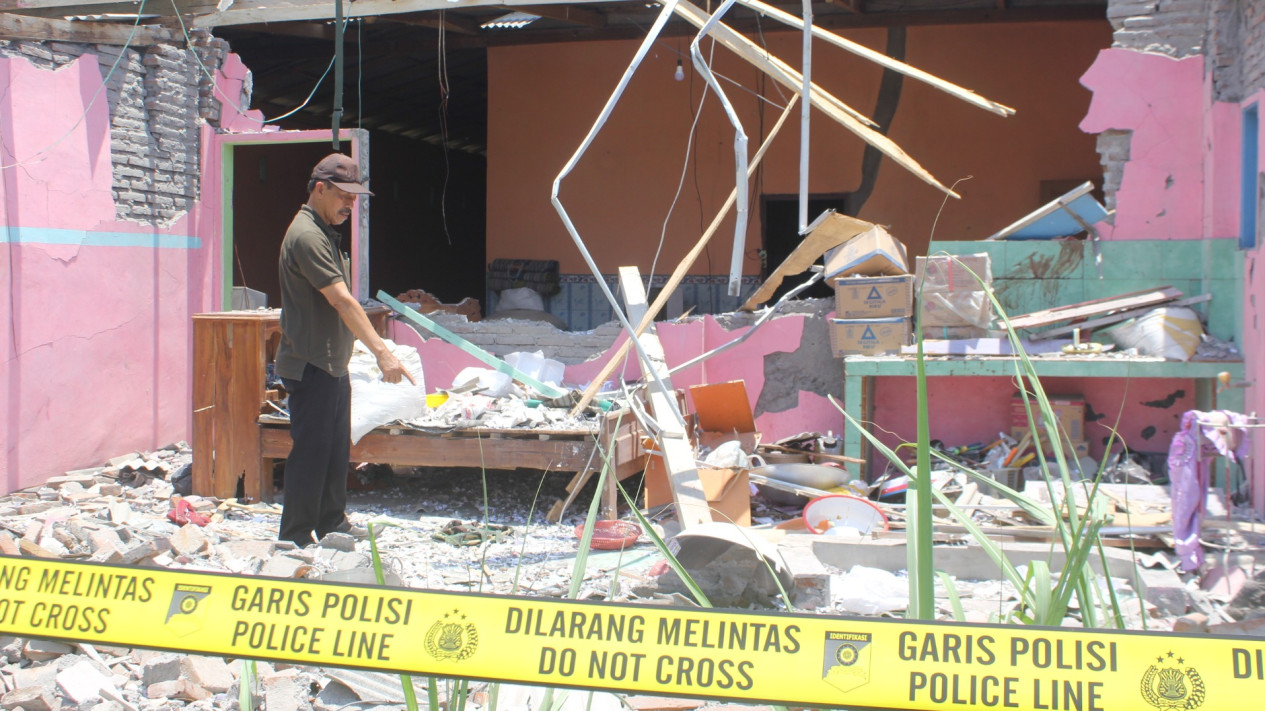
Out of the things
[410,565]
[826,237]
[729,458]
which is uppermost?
[826,237]

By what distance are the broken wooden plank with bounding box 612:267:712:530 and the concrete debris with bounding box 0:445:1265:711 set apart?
31 cm

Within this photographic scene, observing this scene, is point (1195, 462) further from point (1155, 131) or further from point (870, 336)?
point (1155, 131)

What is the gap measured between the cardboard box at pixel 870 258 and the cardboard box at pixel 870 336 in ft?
1.03

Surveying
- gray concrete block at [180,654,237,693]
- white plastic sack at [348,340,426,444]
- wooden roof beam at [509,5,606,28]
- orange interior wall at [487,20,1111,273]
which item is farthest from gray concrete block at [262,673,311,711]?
orange interior wall at [487,20,1111,273]

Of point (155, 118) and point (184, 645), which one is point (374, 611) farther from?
point (155, 118)

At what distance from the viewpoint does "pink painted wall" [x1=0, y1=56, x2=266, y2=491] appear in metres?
6.13

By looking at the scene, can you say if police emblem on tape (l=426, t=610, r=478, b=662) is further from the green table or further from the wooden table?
the green table

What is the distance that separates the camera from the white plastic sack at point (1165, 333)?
18.2 ft

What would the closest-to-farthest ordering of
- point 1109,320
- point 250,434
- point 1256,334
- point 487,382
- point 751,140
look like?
point 1256,334, point 250,434, point 1109,320, point 487,382, point 751,140

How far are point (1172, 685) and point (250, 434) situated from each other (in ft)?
17.2

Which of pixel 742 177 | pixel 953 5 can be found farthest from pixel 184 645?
pixel 953 5

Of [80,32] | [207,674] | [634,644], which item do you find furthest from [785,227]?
[634,644]

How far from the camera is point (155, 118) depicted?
7.15 meters

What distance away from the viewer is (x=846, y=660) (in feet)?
5.44
